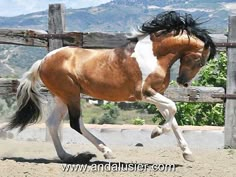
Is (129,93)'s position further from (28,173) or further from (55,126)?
(28,173)

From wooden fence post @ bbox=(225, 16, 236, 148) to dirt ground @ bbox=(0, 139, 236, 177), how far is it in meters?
0.36

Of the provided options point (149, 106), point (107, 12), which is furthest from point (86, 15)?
point (149, 106)

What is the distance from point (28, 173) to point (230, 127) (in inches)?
147

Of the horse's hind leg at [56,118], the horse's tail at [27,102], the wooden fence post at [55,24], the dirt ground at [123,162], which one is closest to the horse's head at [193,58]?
the dirt ground at [123,162]

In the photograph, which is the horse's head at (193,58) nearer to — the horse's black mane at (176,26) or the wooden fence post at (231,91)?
the horse's black mane at (176,26)

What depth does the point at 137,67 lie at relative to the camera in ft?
23.2

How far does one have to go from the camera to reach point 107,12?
183625mm

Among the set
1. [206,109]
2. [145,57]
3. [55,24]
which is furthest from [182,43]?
[206,109]

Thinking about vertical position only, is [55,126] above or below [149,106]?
above

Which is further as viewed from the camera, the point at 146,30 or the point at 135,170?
the point at 146,30

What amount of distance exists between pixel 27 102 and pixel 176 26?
7.31 feet

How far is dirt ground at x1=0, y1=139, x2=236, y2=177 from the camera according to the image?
254 inches

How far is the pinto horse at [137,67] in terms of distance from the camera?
702 centimetres

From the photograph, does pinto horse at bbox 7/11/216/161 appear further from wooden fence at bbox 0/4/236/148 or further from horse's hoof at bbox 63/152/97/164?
wooden fence at bbox 0/4/236/148
